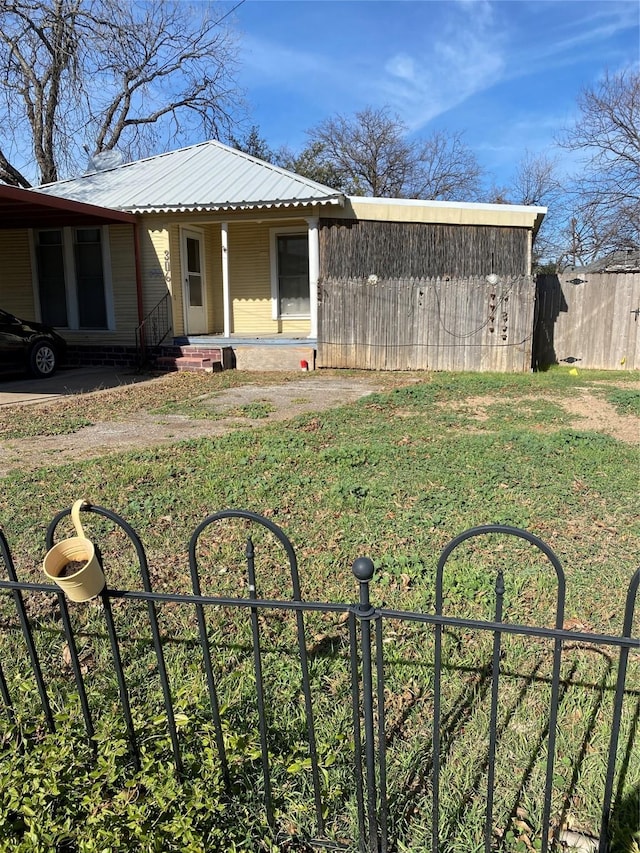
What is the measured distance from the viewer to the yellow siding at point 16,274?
45.4 ft

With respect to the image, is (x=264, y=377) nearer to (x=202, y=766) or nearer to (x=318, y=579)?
(x=318, y=579)

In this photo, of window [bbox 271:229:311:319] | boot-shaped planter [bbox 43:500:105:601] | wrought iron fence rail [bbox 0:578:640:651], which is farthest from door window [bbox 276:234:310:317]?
wrought iron fence rail [bbox 0:578:640:651]

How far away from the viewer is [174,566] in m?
3.38

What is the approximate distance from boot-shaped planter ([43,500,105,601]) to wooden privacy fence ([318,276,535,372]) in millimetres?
10603

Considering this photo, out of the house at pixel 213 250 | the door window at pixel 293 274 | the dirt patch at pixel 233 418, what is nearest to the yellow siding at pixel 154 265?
the house at pixel 213 250

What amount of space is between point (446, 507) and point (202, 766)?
2.58 m

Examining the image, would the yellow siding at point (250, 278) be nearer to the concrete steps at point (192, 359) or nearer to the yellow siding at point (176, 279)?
the yellow siding at point (176, 279)

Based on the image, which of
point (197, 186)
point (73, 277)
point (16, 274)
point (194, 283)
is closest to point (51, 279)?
point (73, 277)

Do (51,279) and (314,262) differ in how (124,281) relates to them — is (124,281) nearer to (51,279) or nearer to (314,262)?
(51,279)

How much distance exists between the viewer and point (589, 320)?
504 inches

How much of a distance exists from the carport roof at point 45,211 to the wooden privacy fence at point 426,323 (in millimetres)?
4462

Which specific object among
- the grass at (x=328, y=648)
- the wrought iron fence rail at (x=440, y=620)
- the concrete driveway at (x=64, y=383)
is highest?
the wrought iron fence rail at (x=440, y=620)

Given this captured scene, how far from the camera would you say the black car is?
1048 centimetres

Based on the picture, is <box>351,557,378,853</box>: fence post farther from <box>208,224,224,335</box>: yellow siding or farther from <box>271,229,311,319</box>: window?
<box>208,224,224,335</box>: yellow siding
